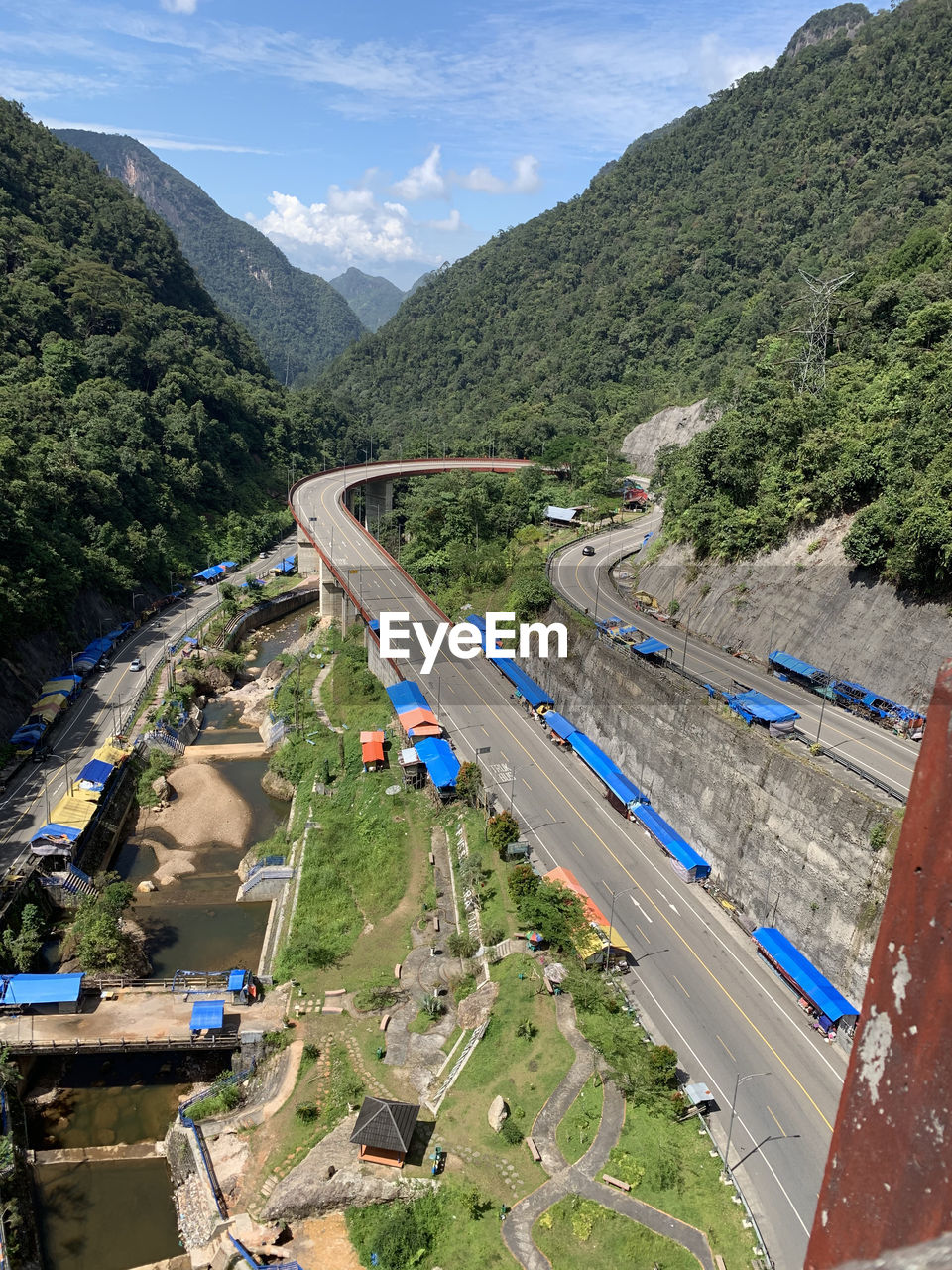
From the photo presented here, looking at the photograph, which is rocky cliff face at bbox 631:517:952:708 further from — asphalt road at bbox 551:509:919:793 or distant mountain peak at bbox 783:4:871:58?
distant mountain peak at bbox 783:4:871:58

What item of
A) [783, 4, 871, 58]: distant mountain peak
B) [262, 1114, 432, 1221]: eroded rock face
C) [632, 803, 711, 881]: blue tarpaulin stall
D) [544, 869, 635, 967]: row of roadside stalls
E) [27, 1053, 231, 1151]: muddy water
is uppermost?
[783, 4, 871, 58]: distant mountain peak

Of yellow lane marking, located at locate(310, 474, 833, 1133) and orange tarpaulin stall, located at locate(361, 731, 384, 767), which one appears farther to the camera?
orange tarpaulin stall, located at locate(361, 731, 384, 767)

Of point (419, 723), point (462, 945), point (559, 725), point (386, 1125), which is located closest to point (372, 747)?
point (419, 723)

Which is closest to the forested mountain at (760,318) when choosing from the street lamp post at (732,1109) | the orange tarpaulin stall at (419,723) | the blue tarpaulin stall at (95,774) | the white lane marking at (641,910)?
the white lane marking at (641,910)


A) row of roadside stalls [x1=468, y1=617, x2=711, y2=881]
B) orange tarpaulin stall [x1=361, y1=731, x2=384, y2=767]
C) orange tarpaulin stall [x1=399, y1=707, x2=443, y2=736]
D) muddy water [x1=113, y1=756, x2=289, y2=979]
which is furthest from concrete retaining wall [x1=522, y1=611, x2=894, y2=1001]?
muddy water [x1=113, y1=756, x2=289, y2=979]

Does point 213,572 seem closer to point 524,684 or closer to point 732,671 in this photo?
point 524,684
